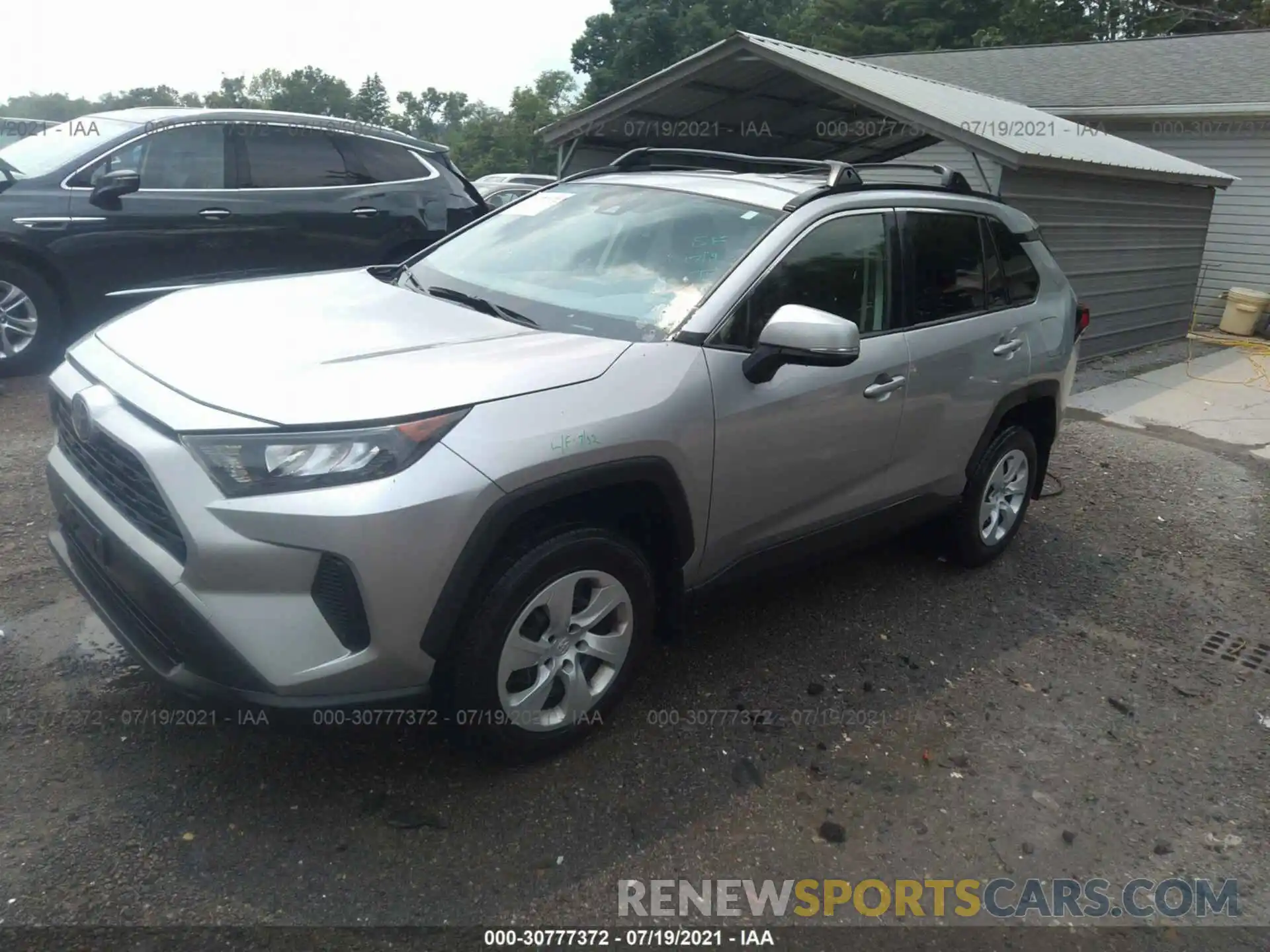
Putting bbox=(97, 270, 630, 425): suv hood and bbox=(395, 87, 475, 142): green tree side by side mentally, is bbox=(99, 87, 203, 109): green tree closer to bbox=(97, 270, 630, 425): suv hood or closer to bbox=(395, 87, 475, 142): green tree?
bbox=(395, 87, 475, 142): green tree

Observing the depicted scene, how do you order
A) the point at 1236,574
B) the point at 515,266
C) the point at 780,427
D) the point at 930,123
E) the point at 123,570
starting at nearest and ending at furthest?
the point at 123,570, the point at 780,427, the point at 515,266, the point at 1236,574, the point at 930,123

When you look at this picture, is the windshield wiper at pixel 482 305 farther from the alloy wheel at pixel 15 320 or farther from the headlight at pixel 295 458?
the alloy wheel at pixel 15 320

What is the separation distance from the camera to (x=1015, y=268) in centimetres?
448

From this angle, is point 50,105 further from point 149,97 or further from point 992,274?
point 992,274

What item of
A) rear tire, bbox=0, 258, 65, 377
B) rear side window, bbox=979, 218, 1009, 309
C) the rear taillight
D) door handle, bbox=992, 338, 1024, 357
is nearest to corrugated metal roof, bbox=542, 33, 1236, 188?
the rear taillight

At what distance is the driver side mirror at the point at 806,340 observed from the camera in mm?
2879

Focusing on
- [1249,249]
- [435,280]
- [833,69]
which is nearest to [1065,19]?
[1249,249]

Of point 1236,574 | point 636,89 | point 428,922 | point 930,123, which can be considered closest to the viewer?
point 428,922

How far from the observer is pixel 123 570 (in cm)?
250

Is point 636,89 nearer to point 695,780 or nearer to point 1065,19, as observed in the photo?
point 695,780

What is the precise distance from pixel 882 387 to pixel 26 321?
5.51 m

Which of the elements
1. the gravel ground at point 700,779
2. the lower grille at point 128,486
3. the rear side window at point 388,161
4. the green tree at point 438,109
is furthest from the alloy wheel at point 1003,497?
the green tree at point 438,109

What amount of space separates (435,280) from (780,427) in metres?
1.45

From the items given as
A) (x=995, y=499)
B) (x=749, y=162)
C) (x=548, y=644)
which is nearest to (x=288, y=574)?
(x=548, y=644)
